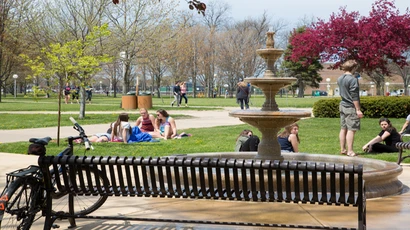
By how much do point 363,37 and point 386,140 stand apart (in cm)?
1771

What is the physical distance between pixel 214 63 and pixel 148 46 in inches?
1705

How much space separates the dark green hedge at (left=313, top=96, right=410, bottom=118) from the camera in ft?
79.5

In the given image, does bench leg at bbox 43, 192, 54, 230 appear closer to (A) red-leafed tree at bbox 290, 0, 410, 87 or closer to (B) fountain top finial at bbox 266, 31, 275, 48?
(B) fountain top finial at bbox 266, 31, 275, 48

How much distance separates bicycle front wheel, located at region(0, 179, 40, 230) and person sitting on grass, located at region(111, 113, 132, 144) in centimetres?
841

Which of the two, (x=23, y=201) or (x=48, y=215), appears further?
(x=48, y=215)

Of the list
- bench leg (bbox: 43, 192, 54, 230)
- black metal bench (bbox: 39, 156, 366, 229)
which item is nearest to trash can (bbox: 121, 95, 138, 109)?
black metal bench (bbox: 39, 156, 366, 229)

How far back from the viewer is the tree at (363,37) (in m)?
28.4

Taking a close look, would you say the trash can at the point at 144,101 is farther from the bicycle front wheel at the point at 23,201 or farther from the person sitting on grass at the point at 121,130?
the bicycle front wheel at the point at 23,201

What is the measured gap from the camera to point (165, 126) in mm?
14648

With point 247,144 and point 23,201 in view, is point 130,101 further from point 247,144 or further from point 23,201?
point 23,201

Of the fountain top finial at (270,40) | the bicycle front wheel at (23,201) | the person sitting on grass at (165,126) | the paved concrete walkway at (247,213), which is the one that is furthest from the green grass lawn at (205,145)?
the bicycle front wheel at (23,201)

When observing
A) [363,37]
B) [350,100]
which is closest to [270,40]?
[350,100]

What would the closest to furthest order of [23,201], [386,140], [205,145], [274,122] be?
[23,201] → [274,122] → [386,140] → [205,145]

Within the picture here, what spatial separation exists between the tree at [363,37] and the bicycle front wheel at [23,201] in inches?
993
